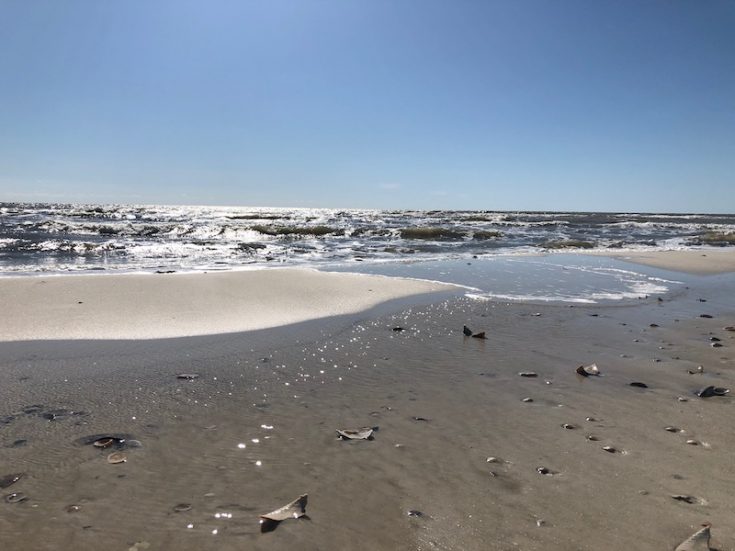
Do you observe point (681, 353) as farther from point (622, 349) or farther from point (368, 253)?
point (368, 253)

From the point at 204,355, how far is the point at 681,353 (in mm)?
6371

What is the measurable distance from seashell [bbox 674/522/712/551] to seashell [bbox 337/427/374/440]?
7.06 ft

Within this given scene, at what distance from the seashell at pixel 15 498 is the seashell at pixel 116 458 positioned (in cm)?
54

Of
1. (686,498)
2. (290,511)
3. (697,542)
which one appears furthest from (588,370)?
(290,511)

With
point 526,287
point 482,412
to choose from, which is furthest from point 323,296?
point 482,412

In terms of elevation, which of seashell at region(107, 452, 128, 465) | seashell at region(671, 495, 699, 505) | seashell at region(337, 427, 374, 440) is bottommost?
seashell at region(671, 495, 699, 505)

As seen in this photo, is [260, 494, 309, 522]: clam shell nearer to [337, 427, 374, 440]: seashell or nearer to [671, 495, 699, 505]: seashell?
[337, 427, 374, 440]: seashell

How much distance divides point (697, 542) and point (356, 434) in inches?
92.2

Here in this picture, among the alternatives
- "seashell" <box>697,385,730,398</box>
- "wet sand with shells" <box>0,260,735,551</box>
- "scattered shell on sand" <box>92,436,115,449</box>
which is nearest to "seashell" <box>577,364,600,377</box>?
"wet sand with shells" <box>0,260,735,551</box>

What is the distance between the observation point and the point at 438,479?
3336 millimetres

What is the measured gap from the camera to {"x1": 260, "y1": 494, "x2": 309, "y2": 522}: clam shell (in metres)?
2.85

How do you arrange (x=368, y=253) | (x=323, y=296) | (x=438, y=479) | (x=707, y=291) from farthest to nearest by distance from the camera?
(x=368, y=253) < (x=707, y=291) < (x=323, y=296) < (x=438, y=479)

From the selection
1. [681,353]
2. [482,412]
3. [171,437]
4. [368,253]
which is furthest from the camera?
[368,253]

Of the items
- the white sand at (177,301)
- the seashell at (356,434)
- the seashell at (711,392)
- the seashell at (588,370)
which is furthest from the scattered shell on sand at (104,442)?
the seashell at (711,392)
